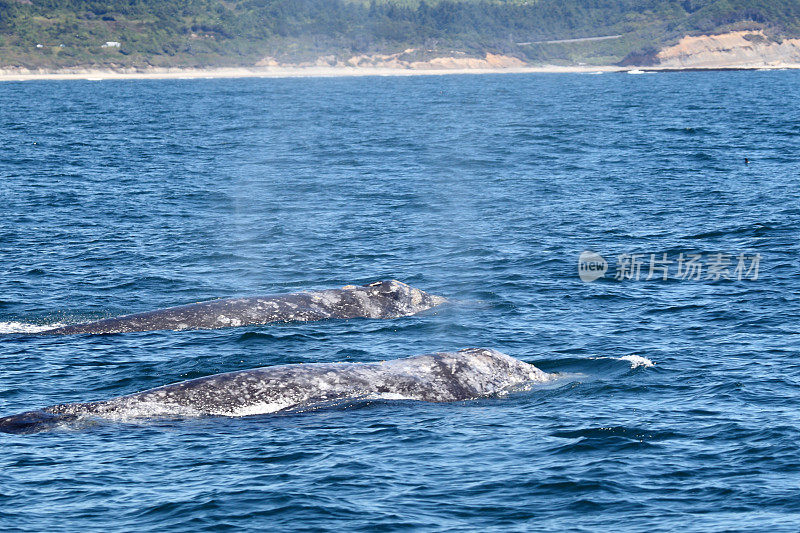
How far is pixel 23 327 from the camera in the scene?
25.6 meters

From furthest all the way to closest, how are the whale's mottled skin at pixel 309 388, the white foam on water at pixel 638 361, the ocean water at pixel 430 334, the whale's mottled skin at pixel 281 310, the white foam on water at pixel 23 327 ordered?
1. the whale's mottled skin at pixel 281 310
2. the white foam on water at pixel 23 327
3. the white foam on water at pixel 638 361
4. the whale's mottled skin at pixel 309 388
5. the ocean water at pixel 430 334

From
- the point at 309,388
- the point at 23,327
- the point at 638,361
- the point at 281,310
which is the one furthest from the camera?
the point at 281,310

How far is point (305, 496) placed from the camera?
15.2 meters

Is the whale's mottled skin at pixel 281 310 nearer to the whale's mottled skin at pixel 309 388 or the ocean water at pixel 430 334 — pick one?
the ocean water at pixel 430 334

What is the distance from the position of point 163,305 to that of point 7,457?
39.2 feet

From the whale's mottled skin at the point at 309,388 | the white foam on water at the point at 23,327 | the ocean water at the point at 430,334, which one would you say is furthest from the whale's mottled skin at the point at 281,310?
the whale's mottled skin at the point at 309,388

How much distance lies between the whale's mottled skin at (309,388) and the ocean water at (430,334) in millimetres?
454

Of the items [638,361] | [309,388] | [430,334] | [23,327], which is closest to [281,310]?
[430,334]

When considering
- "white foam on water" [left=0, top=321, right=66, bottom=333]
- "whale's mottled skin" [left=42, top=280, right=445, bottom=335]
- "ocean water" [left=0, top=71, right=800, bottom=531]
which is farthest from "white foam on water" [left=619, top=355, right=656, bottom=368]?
"white foam on water" [left=0, top=321, right=66, bottom=333]

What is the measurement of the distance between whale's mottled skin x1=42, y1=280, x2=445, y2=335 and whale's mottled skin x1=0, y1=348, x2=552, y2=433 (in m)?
6.23

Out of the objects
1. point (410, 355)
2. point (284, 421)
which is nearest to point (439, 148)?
point (410, 355)

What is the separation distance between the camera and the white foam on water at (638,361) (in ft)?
71.6

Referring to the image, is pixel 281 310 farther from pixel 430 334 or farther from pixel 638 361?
pixel 638 361

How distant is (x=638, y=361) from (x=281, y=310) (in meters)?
9.85
